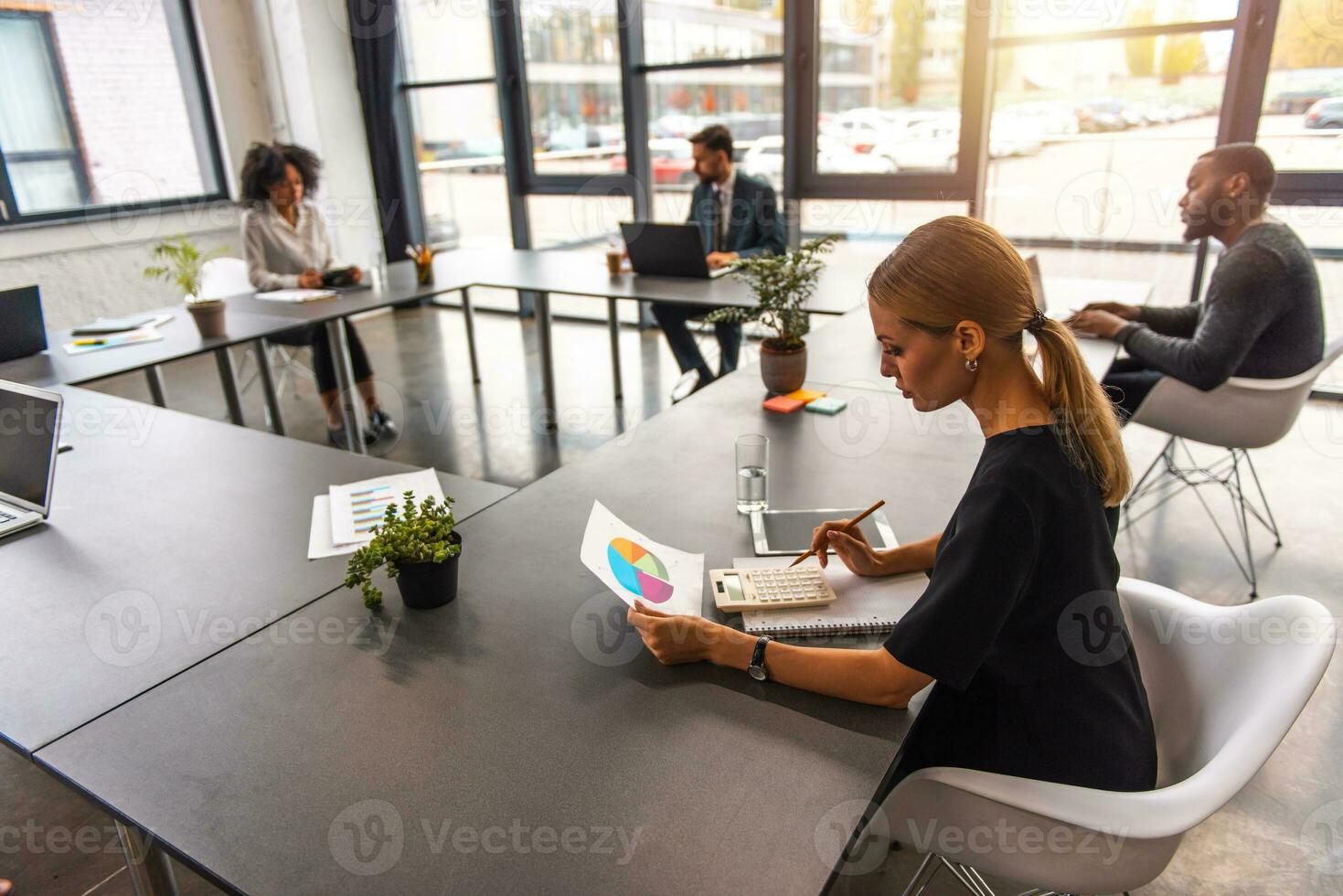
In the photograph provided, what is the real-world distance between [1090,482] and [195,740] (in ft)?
4.09

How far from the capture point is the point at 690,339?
442 cm

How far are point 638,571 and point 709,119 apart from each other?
15.8 ft

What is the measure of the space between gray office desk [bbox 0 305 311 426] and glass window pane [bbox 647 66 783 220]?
2.69 meters

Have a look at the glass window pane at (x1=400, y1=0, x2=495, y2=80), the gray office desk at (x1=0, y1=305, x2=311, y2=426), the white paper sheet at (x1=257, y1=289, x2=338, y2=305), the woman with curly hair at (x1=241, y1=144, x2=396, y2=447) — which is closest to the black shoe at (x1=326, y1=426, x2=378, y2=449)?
the woman with curly hair at (x1=241, y1=144, x2=396, y2=447)

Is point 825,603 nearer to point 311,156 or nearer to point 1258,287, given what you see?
point 1258,287

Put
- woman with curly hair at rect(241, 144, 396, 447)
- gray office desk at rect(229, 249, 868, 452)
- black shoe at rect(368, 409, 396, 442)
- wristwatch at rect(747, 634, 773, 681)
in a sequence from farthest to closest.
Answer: black shoe at rect(368, 409, 396, 442) → woman with curly hair at rect(241, 144, 396, 447) → gray office desk at rect(229, 249, 868, 452) → wristwatch at rect(747, 634, 773, 681)

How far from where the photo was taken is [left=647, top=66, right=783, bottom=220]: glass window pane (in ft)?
17.6

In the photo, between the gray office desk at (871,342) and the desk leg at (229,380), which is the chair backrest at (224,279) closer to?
the desk leg at (229,380)

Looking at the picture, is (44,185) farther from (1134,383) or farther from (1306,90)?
(1306,90)

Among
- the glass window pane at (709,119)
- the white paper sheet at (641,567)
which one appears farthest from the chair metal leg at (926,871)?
the glass window pane at (709,119)

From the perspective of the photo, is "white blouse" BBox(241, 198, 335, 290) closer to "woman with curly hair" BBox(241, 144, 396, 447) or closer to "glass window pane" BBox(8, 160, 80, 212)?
"woman with curly hair" BBox(241, 144, 396, 447)

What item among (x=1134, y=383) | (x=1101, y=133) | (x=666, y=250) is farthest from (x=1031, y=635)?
(x=1101, y=133)

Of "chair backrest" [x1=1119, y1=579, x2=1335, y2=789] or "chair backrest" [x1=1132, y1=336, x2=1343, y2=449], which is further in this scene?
"chair backrest" [x1=1132, y1=336, x2=1343, y2=449]

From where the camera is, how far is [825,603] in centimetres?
139
